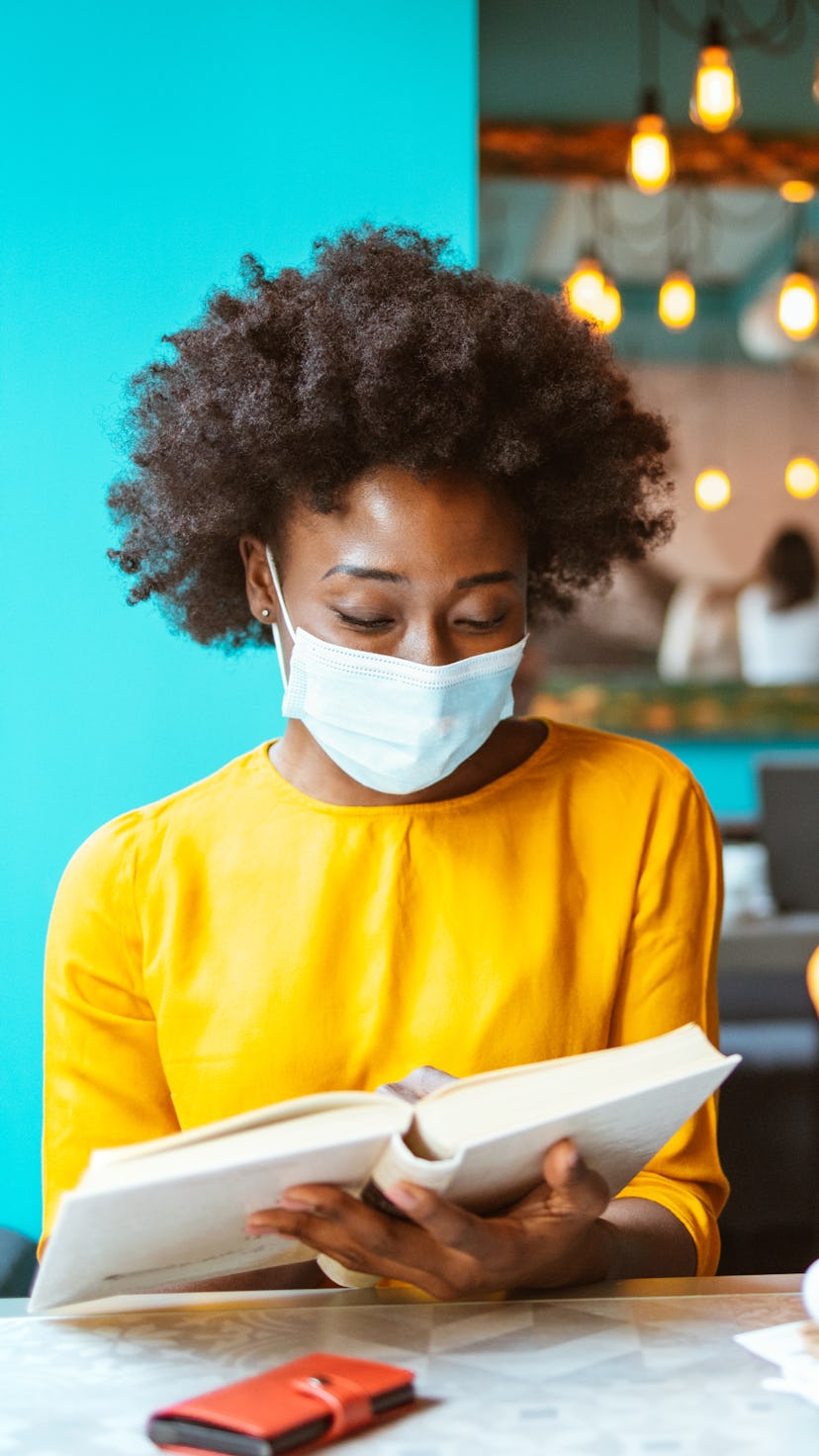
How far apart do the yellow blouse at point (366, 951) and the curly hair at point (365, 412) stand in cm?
28

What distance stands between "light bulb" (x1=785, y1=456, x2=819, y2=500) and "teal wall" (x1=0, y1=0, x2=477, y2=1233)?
6154 mm

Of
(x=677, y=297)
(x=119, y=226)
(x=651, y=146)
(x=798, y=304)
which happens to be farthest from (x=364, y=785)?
(x=677, y=297)

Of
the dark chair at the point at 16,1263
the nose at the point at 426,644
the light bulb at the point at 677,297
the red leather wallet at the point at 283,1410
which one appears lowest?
the dark chair at the point at 16,1263

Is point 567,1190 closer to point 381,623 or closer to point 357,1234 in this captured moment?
point 357,1234

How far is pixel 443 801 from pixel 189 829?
0.25 m

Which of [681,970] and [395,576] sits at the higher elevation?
[395,576]

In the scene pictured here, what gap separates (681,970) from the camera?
1.37 metres

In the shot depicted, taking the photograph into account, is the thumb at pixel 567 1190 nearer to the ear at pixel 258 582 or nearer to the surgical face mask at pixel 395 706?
the surgical face mask at pixel 395 706

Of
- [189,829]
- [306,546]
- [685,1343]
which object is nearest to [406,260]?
[306,546]

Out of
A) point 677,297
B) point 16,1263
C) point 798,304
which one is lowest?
point 16,1263

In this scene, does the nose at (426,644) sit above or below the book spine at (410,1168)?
above

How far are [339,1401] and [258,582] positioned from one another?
2.78 ft

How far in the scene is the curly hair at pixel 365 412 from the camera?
1358 mm

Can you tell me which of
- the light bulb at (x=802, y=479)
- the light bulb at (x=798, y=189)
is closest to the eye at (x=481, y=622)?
the light bulb at (x=798, y=189)
